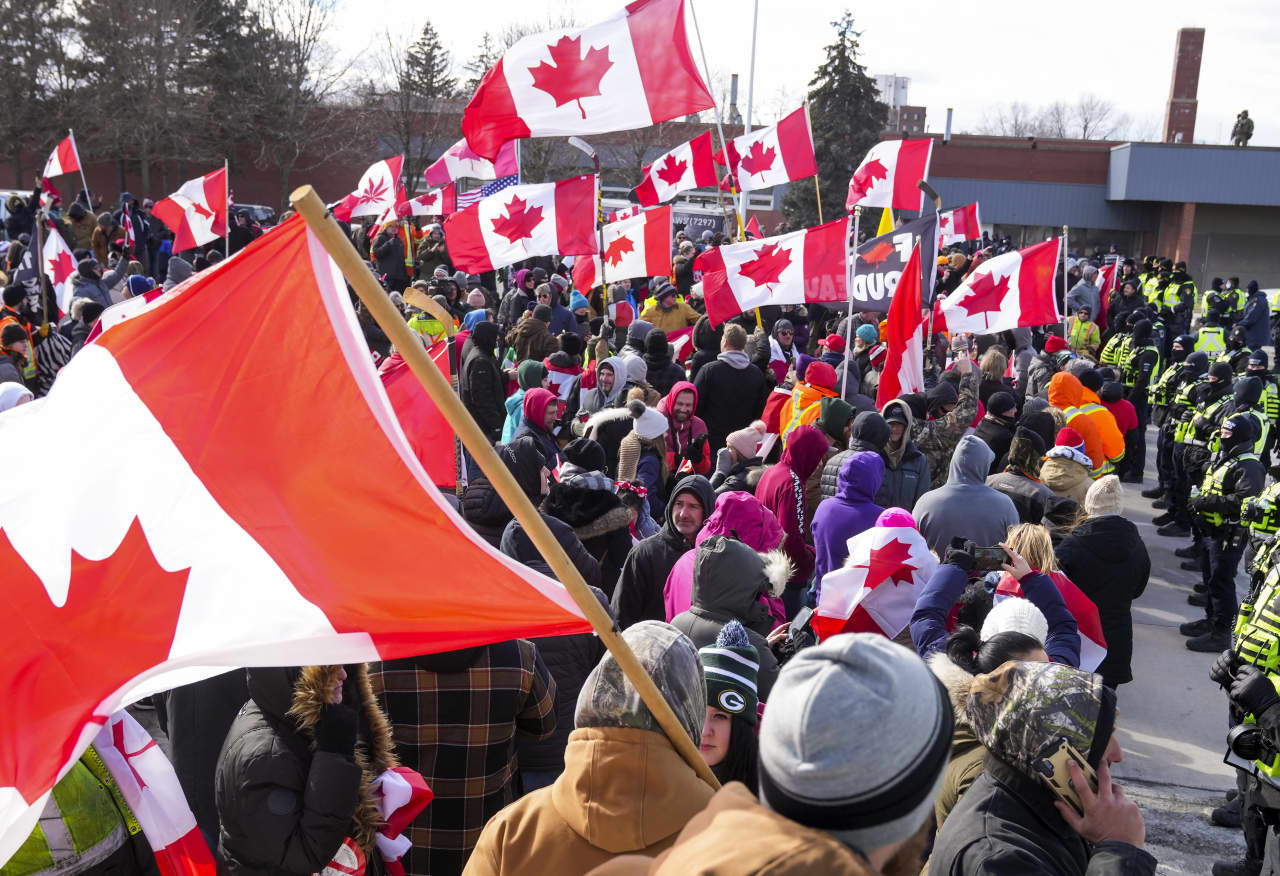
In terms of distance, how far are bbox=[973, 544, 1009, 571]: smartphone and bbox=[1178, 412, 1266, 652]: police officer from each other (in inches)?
172

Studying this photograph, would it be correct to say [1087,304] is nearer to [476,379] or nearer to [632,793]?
[476,379]

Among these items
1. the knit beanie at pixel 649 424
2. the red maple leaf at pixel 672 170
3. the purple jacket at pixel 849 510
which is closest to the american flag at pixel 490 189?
the red maple leaf at pixel 672 170

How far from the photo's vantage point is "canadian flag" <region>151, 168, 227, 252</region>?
1416 centimetres

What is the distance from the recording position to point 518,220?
36.0 feet

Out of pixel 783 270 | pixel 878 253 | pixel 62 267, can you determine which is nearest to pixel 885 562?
pixel 878 253

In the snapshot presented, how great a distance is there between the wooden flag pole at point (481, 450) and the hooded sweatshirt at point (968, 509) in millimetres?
3600

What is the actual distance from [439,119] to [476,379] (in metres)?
37.9

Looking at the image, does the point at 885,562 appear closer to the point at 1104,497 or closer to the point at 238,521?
the point at 1104,497

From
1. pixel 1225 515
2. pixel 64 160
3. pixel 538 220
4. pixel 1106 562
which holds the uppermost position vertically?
pixel 64 160

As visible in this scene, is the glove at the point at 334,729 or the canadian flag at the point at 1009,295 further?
the canadian flag at the point at 1009,295

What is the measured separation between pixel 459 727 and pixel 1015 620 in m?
1.84

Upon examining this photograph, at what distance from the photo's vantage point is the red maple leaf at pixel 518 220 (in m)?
10.9

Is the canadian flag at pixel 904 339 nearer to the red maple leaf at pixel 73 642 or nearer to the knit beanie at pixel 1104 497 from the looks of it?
the knit beanie at pixel 1104 497

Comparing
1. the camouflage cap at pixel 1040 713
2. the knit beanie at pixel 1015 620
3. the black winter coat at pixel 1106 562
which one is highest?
the camouflage cap at pixel 1040 713
